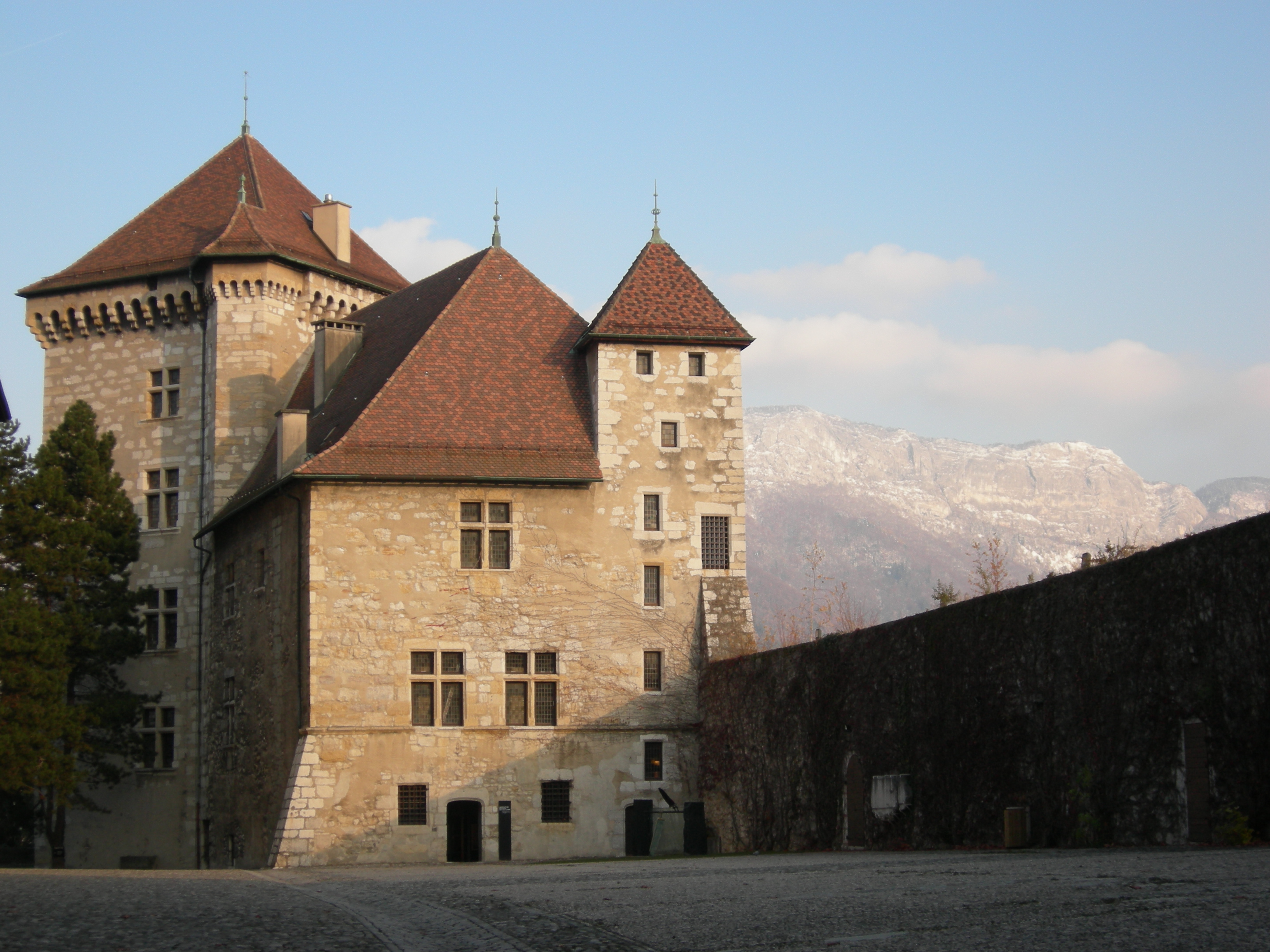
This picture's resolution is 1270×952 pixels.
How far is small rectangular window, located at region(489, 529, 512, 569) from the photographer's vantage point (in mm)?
30906

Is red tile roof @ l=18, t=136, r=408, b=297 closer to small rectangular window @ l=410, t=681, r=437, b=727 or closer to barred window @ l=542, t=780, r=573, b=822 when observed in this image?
small rectangular window @ l=410, t=681, r=437, b=727

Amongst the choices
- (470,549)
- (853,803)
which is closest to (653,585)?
(470,549)

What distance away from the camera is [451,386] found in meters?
32.4

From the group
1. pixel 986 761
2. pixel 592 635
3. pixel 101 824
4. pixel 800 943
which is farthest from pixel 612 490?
pixel 800 943

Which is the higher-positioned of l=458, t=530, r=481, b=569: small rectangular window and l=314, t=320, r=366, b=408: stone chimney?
l=314, t=320, r=366, b=408: stone chimney

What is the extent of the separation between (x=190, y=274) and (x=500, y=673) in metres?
14.6

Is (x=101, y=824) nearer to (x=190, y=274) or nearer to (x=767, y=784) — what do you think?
(x=190, y=274)

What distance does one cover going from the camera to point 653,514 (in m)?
31.9

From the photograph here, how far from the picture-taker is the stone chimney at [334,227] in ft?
130

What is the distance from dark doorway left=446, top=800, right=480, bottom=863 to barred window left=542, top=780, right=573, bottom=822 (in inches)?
53.1

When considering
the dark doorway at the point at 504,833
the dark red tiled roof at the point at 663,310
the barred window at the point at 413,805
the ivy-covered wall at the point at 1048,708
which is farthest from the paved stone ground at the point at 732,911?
the dark red tiled roof at the point at 663,310

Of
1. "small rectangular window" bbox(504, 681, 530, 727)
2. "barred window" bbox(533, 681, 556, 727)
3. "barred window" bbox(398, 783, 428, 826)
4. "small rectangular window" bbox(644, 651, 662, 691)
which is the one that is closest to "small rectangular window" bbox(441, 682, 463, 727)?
"small rectangular window" bbox(504, 681, 530, 727)

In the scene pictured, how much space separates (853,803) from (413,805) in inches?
385

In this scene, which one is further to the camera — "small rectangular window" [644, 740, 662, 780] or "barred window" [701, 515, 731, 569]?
"barred window" [701, 515, 731, 569]
